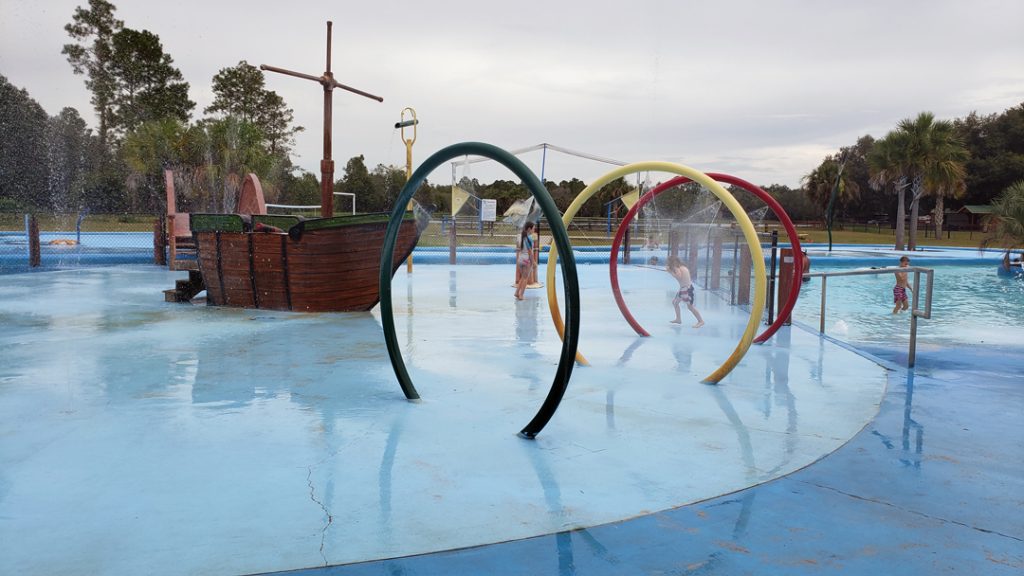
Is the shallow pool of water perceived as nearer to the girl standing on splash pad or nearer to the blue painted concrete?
the girl standing on splash pad

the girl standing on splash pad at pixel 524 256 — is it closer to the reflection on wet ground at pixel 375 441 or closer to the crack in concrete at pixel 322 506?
the reflection on wet ground at pixel 375 441

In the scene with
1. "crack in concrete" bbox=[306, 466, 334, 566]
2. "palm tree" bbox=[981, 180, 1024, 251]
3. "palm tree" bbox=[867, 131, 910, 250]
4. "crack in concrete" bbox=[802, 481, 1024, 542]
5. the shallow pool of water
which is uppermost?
"palm tree" bbox=[867, 131, 910, 250]

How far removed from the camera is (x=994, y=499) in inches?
152

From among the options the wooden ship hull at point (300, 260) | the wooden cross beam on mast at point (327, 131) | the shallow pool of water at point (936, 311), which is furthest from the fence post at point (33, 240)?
the shallow pool of water at point (936, 311)

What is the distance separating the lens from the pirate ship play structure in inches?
415

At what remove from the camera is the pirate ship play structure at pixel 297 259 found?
1053 cm

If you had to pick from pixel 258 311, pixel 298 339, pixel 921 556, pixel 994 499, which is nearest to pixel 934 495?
pixel 994 499

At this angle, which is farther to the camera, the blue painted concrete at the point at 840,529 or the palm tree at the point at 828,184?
the palm tree at the point at 828,184

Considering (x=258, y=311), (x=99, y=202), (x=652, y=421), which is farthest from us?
(x=99, y=202)

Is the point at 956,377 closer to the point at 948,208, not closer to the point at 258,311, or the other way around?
the point at 258,311

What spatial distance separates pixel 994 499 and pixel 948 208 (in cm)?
6582

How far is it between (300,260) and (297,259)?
47mm

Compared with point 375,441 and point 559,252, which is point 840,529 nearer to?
point 559,252

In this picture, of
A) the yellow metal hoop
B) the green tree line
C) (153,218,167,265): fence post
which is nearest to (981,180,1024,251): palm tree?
the green tree line
